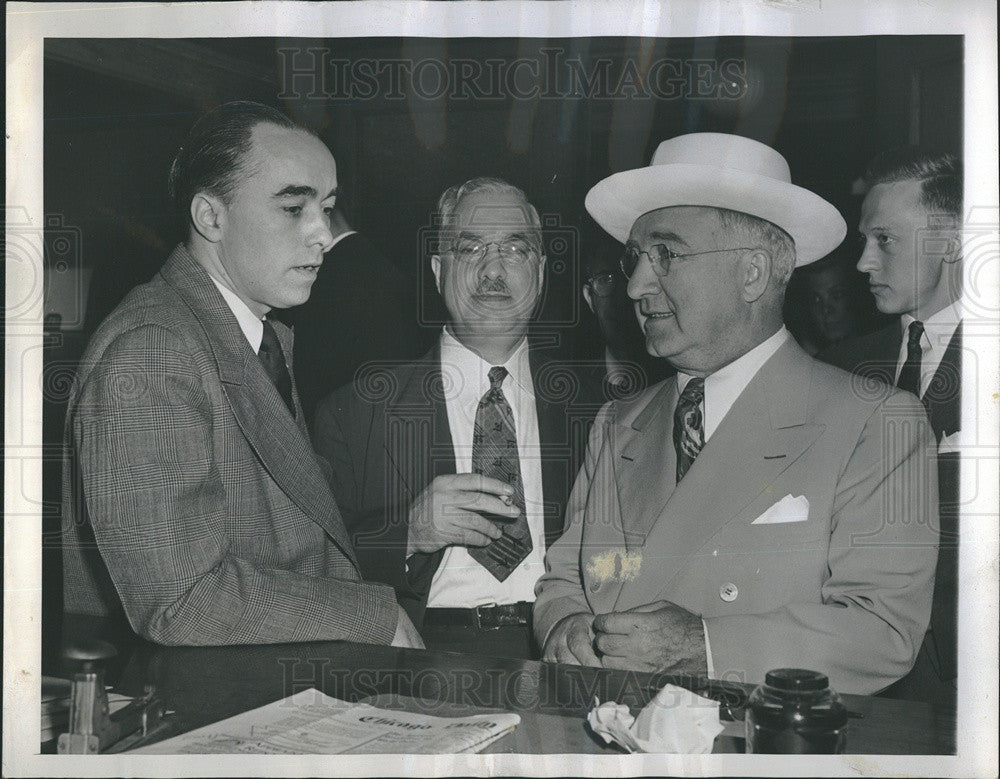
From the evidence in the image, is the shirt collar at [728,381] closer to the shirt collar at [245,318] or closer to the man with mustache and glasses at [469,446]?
the man with mustache and glasses at [469,446]

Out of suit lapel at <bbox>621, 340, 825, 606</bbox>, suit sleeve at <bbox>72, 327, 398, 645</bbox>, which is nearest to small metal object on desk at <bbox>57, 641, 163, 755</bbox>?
suit sleeve at <bbox>72, 327, 398, 645</bbox>

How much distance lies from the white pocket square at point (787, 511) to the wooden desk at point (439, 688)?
0.38 metres

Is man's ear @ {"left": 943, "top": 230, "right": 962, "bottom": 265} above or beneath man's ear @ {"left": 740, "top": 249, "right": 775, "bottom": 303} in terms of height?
above

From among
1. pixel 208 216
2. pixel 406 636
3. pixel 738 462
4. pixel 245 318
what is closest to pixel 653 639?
pixel 738 462

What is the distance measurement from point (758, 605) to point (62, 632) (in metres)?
1.60

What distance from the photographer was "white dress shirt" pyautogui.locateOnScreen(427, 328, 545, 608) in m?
2.31

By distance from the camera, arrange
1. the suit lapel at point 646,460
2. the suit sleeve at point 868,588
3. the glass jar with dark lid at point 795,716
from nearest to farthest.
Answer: the glass jar with dark lid at point 795,716
the suit sleeve at point 868,588
the suit lapel at point 646,460

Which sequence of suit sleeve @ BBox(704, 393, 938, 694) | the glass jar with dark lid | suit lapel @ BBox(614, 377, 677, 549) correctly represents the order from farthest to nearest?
1. suit lapel @ BBox(614, 377, 677, 549)
2. suit sleeve @ BBox(704, 393, 938, 694)
3. the glass jar with dark lid

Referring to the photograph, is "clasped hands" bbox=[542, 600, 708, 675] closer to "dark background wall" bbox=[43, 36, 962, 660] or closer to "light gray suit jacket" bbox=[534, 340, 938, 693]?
"light gray suit jacket" bbox=[534, 340, 938, 693]

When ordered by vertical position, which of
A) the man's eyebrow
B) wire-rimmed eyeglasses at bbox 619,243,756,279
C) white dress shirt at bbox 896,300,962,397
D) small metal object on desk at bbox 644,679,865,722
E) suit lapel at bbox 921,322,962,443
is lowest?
small metal object on desk at bbox 644,679,865,722

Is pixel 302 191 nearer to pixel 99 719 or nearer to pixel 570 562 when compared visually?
pixel 570 562

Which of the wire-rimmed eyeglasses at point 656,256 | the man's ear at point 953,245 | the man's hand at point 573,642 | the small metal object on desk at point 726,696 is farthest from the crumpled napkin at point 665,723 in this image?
the man's ear at point 953,245

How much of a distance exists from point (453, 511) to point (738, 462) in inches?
25.8

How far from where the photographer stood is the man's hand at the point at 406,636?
232 centimetres
